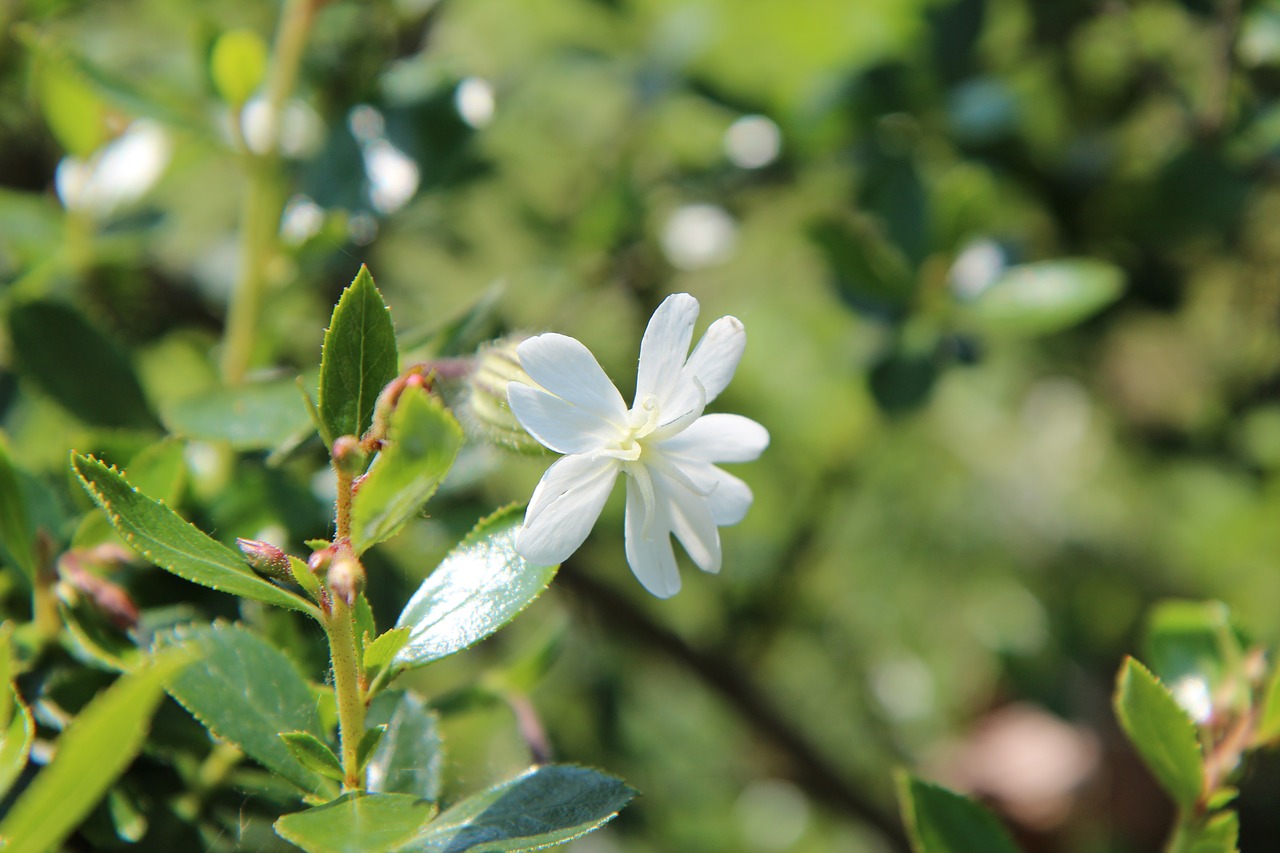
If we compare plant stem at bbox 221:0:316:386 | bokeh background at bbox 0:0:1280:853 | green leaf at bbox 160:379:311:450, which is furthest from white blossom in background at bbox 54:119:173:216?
green leaf at bbox 160:379:311:450

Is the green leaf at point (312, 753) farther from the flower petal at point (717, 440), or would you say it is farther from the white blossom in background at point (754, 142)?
the white blossom in background at point (754, 142)

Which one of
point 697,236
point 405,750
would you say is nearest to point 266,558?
point 405,750

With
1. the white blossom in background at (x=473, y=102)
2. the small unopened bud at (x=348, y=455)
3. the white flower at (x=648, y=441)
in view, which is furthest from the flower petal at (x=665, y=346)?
the white blossom in background at (x=473, y=102)

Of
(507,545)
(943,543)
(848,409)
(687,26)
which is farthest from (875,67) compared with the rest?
(943,543)

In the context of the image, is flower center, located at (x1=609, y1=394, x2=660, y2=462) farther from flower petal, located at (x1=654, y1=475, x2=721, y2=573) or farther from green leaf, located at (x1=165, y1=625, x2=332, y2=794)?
green leaf, located at (x1=165, y1=625, x2=332, y2=794)

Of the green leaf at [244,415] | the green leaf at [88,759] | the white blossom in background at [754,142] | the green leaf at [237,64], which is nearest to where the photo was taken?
the green leaf at [88,759]

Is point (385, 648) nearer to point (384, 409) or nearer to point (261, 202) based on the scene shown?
point (384, 409)
